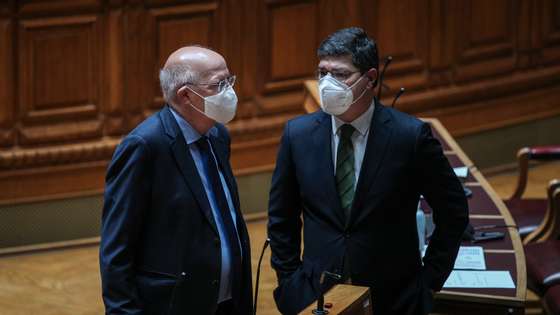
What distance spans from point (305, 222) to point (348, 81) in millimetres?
457

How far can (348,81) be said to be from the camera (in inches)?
135

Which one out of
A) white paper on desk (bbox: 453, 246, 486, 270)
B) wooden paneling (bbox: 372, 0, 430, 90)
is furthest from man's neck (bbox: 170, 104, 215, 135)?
wooden paneling (bbox: 372, 0, 430, 90)

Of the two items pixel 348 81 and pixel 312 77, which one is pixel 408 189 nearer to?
pixel 348 81

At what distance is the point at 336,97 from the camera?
3396 millimetres

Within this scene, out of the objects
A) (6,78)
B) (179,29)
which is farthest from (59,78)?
(179,29)

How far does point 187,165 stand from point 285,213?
1.74ft

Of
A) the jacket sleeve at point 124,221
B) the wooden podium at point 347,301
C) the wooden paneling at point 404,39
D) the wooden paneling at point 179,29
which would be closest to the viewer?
the wooden podium at point 347,301

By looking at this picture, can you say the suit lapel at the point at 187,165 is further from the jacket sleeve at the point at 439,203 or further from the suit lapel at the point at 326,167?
the jacket sleeve at the point at 439,203

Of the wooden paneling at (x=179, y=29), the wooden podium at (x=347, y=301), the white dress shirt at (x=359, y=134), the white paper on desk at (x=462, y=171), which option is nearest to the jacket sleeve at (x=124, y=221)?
the wooden podium at (x=347, y=301)

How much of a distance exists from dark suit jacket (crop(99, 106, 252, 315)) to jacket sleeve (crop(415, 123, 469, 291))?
0.70m

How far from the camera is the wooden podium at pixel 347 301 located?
9.51 feet

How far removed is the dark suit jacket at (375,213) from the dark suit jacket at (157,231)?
432mm

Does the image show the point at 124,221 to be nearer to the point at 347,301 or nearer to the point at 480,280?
the point at 347,301

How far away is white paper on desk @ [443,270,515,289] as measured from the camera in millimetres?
3887
